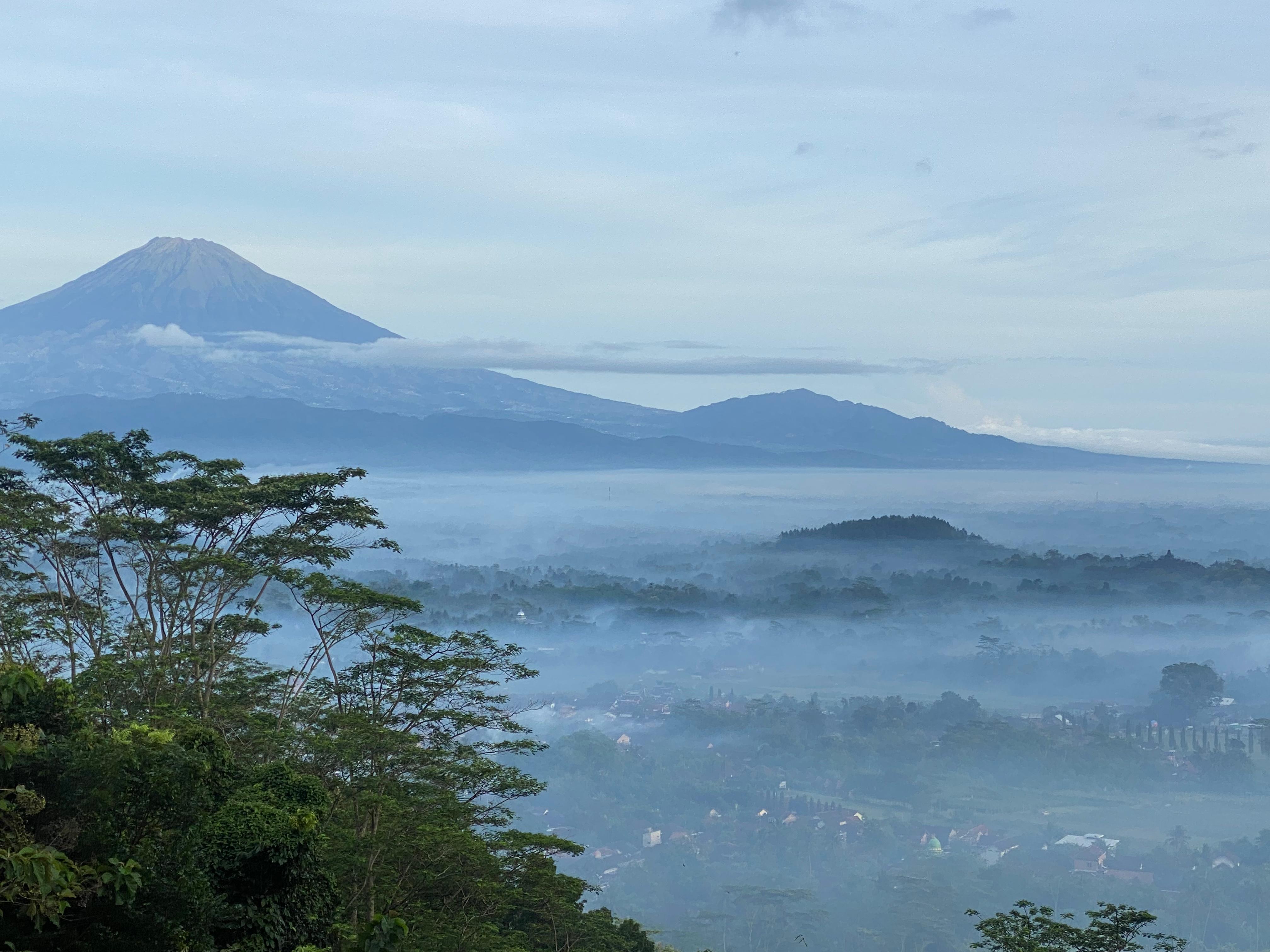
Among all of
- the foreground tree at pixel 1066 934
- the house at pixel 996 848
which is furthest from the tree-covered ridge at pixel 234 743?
the house at pixel 996 848

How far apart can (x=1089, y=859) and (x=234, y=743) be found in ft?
300

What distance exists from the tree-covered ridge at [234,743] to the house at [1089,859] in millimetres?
78728

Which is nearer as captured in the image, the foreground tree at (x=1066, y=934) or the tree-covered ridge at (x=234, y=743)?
the tree-covered ridge at (x=234, y=743)

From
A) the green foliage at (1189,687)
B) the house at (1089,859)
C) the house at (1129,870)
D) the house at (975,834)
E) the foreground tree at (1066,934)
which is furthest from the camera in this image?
the green foliage at (1189,687)

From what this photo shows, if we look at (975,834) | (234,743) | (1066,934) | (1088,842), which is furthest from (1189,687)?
(234,743)

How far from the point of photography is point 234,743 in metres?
16.6

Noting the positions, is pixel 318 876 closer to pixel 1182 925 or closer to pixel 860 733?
pixel 1182 925

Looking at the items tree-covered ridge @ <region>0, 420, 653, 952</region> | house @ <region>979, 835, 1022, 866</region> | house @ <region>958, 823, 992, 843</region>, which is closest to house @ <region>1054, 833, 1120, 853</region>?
house @ <region>979, 835, 1022, 866</region>

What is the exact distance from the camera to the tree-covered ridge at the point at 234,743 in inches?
369

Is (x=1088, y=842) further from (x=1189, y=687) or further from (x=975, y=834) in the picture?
(x=1189, y=687)

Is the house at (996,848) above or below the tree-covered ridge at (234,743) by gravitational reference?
below

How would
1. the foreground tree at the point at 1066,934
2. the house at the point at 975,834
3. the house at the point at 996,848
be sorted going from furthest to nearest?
the house at the point at 975,834 → the house at the point at 996,848 → the foreground tree at the point at 1066,934

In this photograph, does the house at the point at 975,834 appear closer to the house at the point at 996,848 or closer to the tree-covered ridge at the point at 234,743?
the house at the point at 996,848

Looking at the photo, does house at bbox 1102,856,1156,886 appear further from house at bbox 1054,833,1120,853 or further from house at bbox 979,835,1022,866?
house at bbox 979,835,1022,866
